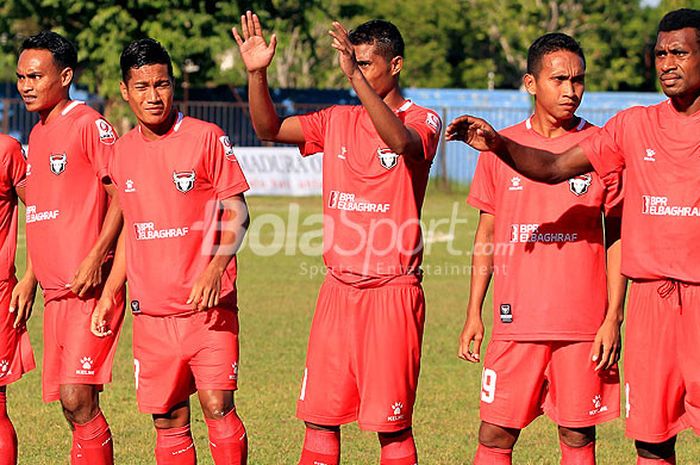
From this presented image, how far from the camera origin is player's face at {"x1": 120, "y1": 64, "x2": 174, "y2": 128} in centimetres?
708

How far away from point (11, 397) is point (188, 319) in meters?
4.11

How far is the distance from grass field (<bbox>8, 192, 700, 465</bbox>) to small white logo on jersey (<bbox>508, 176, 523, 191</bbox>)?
251cm

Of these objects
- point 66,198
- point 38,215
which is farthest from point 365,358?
point 38,215

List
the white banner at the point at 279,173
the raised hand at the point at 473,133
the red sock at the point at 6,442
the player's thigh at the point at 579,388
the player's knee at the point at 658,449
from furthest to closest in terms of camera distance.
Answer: the white banner at the point at 279,173 → the red sock at the point at 6,442 → the player's thigh at the point at 579,388 → the player's knee at the point at 658,449 → the raised hand at the point at 473,133

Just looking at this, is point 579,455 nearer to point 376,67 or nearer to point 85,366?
point 376,67

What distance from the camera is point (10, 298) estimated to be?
25.2ft

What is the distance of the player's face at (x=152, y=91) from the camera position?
7078 mm

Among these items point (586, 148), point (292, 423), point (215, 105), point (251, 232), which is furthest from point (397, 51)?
point (215, 105)

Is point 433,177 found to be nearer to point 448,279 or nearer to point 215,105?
point 215,105

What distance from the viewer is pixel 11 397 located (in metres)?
10.6

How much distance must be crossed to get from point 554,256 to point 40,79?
3.23 metres

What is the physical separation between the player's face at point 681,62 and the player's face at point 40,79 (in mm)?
3615

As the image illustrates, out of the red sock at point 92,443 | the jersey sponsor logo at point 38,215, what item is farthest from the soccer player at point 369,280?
the jersey sponsor logo at point 38,215

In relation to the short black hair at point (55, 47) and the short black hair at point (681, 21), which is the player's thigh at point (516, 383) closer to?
the short black hair at point (681, 21)
